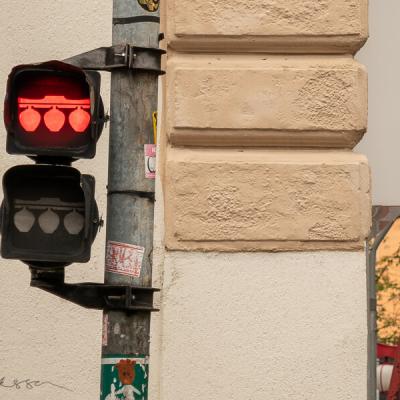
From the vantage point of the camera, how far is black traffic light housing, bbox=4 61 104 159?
3.71 metres

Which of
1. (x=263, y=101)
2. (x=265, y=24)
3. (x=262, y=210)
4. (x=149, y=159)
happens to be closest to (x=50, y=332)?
(x=262, y=210)

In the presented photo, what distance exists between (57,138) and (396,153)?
3038mm

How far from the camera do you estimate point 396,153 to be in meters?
6.41

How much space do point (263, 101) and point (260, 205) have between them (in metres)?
0.49

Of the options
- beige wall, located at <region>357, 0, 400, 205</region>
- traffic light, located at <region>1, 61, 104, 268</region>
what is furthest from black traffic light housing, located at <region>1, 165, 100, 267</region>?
beige wall, located at <region>357, 0, 400, 205</region>

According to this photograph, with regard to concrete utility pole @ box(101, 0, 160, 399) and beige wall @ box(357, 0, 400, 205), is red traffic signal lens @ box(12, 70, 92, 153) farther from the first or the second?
beige wall @ box(357, 0, 400, 205)

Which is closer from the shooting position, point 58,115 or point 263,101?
point 58,115

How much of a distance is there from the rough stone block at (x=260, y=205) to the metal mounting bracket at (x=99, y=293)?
1901mm

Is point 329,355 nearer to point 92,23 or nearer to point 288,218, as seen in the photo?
point 288,218

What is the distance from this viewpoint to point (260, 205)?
5797 millimetres

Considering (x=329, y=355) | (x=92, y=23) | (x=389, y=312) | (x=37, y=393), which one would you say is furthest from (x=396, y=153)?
(x=389, y=312)
